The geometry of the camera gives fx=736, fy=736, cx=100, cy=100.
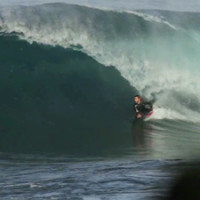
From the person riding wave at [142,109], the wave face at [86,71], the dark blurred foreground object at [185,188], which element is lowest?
the dark blurred foreground object at [185,188]

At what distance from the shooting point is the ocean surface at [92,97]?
980 cm

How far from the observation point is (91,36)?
20.5 m

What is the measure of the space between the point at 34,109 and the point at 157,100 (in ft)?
10.2

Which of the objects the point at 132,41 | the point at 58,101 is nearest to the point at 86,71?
the point at 58,101

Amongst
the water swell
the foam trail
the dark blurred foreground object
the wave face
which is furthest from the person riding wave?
the dark blurred foreground object

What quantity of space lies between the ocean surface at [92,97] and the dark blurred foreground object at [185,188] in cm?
592

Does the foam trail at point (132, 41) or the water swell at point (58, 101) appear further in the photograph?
the foam trail at point (132, 41)

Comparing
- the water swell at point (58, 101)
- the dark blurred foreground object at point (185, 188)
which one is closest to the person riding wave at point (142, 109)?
the water swell at point (58, 101)

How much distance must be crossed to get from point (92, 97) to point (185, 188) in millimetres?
15359

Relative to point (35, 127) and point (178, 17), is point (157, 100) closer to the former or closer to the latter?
point (35, 127)

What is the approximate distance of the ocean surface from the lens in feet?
32.2

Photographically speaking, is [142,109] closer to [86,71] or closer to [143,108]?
[143,108]

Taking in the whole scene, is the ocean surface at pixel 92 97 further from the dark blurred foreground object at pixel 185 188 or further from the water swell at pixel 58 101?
the dark blurred foreground object at pixel 185 188

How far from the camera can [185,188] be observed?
5.97 feet
